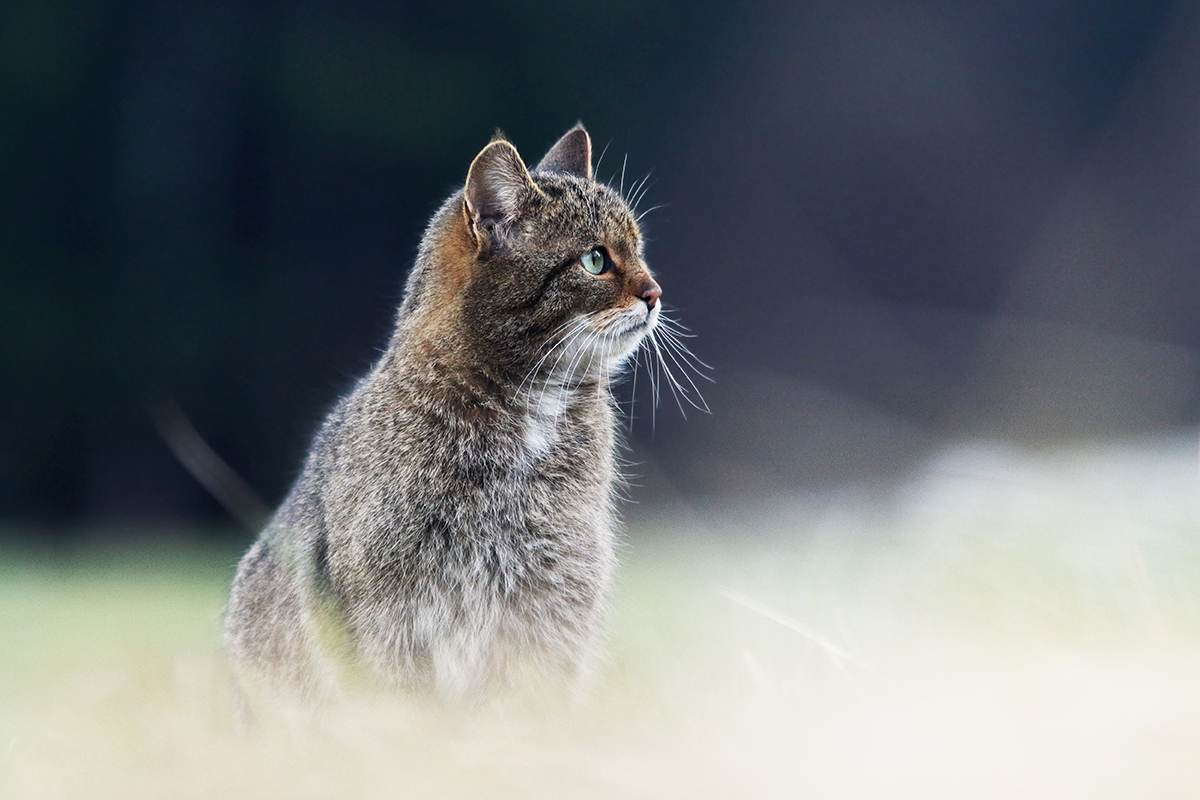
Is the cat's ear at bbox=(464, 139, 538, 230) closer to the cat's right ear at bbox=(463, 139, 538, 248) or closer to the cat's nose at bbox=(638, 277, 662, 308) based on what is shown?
the cat's right ear at bbox=(463, 139, 538, 248)

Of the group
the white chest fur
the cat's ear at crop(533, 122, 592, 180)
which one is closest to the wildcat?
the white chest fur

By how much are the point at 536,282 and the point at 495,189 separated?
0.54 ft

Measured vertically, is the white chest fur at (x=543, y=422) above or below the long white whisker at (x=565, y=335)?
below

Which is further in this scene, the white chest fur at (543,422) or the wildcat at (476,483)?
the white chest fur at (543,422)

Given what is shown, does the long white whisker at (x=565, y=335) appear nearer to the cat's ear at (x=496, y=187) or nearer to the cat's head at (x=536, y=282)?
the cat's head at (x=536, y=282)

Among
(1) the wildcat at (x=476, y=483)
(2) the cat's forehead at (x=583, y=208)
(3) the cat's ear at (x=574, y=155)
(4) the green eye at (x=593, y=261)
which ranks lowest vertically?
(1) the wildcat at (x=476, y=483)

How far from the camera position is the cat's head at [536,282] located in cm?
164

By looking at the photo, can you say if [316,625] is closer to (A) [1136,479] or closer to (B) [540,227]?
(B) [540,227]

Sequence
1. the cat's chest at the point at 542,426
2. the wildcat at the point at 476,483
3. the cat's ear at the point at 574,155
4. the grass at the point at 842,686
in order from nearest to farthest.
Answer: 1. the grass at the point at 842,686
2. the wildcat at the point at 476,483
3. the cat's chest at the point at 542,426
4. the cat's ear at the point at 574,155

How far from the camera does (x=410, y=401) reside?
1.68m

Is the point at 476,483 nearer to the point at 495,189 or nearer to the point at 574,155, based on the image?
the point at 495,189

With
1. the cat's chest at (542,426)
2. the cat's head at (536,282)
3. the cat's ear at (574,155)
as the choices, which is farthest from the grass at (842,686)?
the cat's ear at (574,155)

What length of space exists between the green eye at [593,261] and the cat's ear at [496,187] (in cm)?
14

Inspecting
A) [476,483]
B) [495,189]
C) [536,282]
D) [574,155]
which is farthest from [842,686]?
[574,155]
